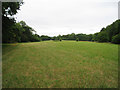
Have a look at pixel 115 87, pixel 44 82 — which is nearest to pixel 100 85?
pixel 115 87

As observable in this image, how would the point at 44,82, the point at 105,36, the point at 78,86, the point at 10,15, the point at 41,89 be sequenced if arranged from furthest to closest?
the point at 105,36 → the point at 10,15 → the point at 44,82 → the point at 78,86 → the point at 41,89

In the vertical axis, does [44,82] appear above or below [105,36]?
below

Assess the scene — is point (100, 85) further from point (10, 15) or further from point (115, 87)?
point (10, 15)

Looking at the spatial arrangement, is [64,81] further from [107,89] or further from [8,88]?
[8,88]

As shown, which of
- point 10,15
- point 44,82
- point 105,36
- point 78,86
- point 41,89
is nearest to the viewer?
point 41,89

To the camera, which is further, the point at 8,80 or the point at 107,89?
the point at 8,80

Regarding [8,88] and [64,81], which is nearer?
[8,88]

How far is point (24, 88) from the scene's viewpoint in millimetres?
2303

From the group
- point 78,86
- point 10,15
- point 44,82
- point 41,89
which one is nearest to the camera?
point 41,89

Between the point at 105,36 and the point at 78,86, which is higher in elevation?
the point at 105,36

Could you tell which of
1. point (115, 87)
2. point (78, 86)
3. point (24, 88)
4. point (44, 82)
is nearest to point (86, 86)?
point (78, 86)

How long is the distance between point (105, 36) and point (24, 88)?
5706cm

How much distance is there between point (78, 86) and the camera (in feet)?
7.93

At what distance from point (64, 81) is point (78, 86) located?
2.14 ft
